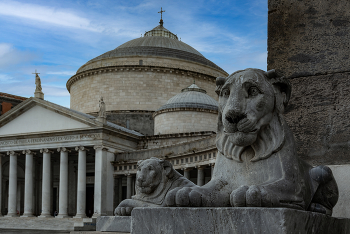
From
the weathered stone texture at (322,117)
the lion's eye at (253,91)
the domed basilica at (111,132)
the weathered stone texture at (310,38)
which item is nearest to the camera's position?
the lion's eye at (253,91)

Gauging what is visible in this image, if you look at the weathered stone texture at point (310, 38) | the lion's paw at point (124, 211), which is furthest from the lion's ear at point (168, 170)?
the weathered stone texture at point (310, 38)

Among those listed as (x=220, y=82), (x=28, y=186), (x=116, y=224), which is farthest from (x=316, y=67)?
(x=28, y=186)

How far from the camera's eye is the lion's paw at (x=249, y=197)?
3912 mm

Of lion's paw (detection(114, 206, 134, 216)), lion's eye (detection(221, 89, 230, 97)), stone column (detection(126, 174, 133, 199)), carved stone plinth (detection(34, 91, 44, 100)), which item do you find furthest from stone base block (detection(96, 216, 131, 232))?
carved stone plinth (detection(34, 91, 44, 100))

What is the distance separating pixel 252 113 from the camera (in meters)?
4.43

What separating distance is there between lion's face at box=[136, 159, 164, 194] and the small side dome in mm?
41301

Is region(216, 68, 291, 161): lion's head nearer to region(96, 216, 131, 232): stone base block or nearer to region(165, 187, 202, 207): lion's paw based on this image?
region(165, 187, 202, 207): lion's paw

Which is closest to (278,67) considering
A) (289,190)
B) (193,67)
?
(289,190)

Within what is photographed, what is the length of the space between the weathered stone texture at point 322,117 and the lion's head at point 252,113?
1.78 metres

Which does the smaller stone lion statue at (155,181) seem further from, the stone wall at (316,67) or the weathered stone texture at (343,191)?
the weathered stone texture at (343,191)

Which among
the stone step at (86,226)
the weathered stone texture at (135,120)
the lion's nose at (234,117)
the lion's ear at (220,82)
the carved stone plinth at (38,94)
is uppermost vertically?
the carved stone plinth at (38,94)

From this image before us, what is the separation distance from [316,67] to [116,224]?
3.78 meters

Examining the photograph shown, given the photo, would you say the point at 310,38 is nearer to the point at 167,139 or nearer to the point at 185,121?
the point at 167,139

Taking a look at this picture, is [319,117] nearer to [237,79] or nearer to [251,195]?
[237,79]
